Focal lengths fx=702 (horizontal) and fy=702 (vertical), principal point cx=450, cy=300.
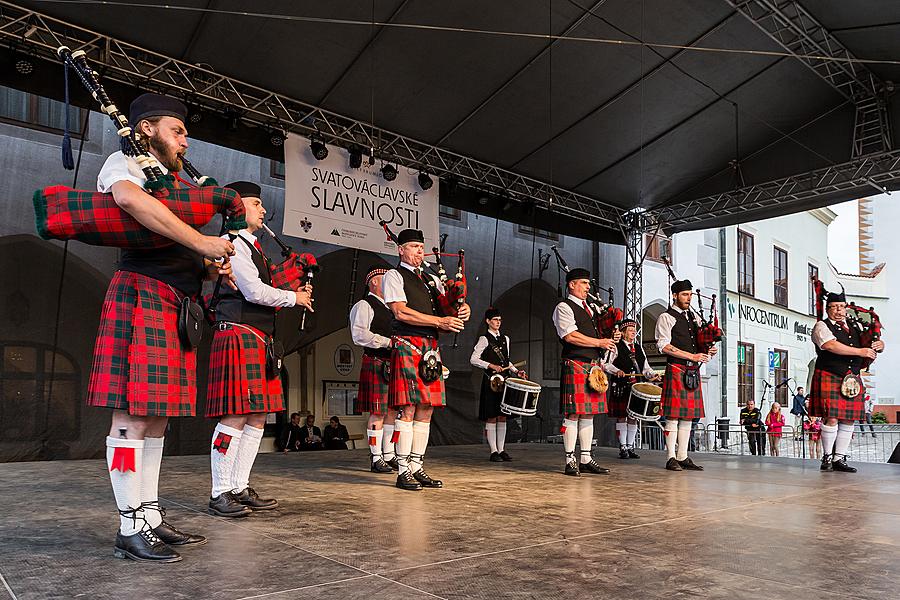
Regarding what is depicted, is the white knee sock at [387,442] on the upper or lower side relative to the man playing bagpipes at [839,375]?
lower

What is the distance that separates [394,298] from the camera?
3.95m

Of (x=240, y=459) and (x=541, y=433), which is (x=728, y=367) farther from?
(x=240, y=459)

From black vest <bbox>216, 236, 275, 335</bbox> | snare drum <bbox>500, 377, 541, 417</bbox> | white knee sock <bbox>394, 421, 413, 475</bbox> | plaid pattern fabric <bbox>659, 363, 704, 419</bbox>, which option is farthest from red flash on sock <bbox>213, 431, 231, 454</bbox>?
plaid pattern fabric <bbox>659, 363, 704, 419</bbox>

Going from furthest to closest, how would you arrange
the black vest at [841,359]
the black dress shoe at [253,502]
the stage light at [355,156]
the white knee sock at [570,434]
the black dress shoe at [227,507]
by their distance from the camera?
the stage light at [355,156], the black vest at [841,359], the white knee sock at [570,434], the black dress shoe at [253,502], the black dress shoe at [227,507]

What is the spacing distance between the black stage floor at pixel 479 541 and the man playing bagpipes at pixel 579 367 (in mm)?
521

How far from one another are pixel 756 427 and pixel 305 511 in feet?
28.7

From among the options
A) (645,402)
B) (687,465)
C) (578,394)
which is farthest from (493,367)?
(687,465)

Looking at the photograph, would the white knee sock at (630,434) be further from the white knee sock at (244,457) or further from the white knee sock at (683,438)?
the white knee sock at (244,457)

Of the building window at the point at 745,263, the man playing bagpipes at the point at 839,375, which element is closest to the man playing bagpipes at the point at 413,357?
the man playing bagpipes at the point at 839,375

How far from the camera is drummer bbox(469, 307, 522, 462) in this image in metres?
6.44

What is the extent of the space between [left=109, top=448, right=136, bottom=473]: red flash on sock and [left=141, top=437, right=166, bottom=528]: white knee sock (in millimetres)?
74

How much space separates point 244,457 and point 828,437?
464cm

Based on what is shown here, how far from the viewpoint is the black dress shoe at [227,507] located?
2.88m

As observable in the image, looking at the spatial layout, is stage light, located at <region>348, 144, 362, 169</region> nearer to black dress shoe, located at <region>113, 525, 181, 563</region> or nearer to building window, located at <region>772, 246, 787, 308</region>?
black dress shoe, located at <region>113, 525, 181, 563</region>
